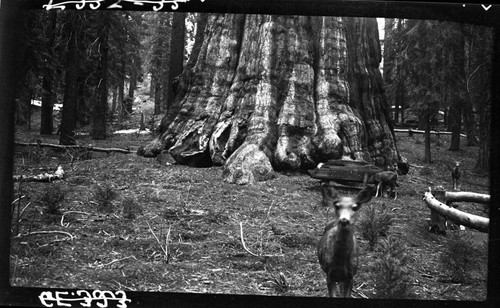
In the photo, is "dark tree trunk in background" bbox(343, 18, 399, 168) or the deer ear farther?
"dark tree trunk in background" bbox(343, 18, 399, 168)

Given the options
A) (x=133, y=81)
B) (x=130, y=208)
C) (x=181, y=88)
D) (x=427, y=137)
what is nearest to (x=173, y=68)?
(x=181, y=88)

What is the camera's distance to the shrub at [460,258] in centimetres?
350

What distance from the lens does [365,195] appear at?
3.43m

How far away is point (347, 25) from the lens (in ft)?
12.4

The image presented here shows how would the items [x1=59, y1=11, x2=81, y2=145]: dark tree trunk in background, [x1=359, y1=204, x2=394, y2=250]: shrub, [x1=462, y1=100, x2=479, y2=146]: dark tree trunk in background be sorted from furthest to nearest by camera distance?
1. [x1=59, y1=11, x2=81, y2=145]: dark tree trunk in background
2. [x1=462, y1=100, x2=479, y2=146]: dark tree trunk in background
3. [x1=359, y1=204, x2=394, y2=250]: shrub

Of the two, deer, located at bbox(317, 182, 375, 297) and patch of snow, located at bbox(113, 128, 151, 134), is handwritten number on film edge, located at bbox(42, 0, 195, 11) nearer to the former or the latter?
patch of snow, located at bbox(113, 128, 151, 134)

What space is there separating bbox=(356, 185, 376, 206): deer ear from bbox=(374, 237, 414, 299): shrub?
345 millimetres

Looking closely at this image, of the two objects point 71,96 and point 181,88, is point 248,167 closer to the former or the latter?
point 181,88

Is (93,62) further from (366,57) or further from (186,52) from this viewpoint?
(366,57)

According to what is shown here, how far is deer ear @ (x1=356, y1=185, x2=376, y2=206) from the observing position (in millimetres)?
3379

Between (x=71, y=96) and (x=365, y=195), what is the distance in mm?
2382

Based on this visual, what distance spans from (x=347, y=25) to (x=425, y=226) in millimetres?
1618

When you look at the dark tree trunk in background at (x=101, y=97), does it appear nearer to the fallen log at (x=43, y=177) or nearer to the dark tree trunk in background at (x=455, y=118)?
the fallen log at (x=43, y=177)

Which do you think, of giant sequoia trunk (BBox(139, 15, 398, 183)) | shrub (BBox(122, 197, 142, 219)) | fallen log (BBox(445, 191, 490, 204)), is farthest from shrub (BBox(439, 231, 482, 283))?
shrub (BBox(122, 197, 142, 219))
